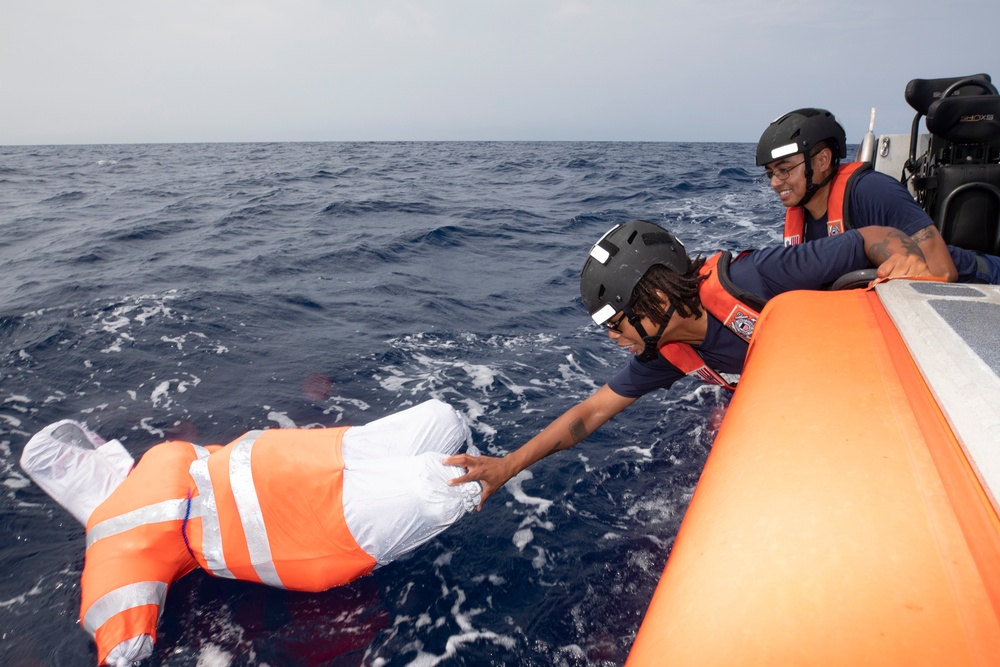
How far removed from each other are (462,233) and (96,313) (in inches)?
278

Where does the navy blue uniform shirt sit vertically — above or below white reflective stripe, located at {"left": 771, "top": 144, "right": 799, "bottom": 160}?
below

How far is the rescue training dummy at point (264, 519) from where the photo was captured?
261 centimetres

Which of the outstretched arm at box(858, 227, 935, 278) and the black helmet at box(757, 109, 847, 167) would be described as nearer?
the outstretched arm at box(858, 227, 935, 278)

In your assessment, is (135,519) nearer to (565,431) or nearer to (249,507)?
(249,507)

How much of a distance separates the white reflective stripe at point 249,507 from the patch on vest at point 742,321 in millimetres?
2413

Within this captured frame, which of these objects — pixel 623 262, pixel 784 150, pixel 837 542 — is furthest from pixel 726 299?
pixel 784 150

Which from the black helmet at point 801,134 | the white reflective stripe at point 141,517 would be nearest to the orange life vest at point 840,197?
the black helmet at point 801,134

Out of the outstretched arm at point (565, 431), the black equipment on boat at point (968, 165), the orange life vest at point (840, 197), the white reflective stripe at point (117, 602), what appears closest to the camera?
the white reflective stripe at point (117, 602)

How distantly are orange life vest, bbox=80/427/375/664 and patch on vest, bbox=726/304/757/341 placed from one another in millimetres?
2022

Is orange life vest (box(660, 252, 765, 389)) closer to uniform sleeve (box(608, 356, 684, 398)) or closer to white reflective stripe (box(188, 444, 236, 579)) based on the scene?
uniform sleeve (box(608, 356, 684, 398))

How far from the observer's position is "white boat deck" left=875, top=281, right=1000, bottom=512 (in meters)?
1.14

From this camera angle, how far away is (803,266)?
2.74m

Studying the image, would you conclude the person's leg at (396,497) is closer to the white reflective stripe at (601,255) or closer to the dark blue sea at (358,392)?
the dark blue sea at (358,392)

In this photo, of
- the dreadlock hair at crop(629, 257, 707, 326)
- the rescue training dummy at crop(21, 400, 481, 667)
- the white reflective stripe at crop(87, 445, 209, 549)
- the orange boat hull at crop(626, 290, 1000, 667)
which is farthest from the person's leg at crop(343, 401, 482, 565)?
the orange boat hull at crop(626, 290, 1000, 667)
